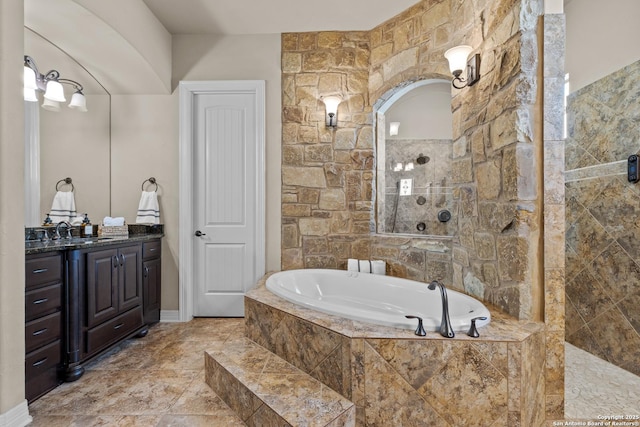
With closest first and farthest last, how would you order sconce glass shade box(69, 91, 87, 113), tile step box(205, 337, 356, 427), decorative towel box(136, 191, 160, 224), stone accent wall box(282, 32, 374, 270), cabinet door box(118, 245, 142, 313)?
tile step box(205, 337, 356, 427), cabinet door box(118, 245, 142, 313), sconce glass shade box(69, 91, 87, 113), decorative towel box(136, 191, 160, 224), stone accent wall box(282, 32, 374, 270)

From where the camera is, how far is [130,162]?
2.85 meters

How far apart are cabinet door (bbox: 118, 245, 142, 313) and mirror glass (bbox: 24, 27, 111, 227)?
1.99ft

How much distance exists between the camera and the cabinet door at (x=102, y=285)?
6.31ft

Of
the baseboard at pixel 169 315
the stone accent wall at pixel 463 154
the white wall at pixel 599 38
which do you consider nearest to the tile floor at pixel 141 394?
the baseboard at pixel 169 315

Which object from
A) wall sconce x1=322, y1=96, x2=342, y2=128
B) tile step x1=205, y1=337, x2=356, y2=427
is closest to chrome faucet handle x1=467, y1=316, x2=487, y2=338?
tile step x1=205, y1=337, x2=356, y2=427

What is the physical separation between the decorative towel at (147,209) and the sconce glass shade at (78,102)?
834 millimetres

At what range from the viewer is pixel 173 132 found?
9.36 feet

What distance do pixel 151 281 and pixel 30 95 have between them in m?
1.63

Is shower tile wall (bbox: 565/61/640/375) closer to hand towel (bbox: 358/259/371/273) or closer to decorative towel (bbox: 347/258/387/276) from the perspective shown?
decorative towel (bbox: 347/258/387/276)

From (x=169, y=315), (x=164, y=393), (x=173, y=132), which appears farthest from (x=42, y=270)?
(x=173, y=132)

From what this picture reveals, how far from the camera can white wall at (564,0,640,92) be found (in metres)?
1.96

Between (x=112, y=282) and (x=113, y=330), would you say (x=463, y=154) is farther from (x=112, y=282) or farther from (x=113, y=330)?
(x=113, y=330)

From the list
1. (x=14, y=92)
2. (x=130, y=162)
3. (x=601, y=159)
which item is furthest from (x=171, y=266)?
(x=601, y=159)

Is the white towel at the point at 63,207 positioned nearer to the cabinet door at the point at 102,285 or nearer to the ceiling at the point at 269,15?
the cabinet door at the point at 102,285
